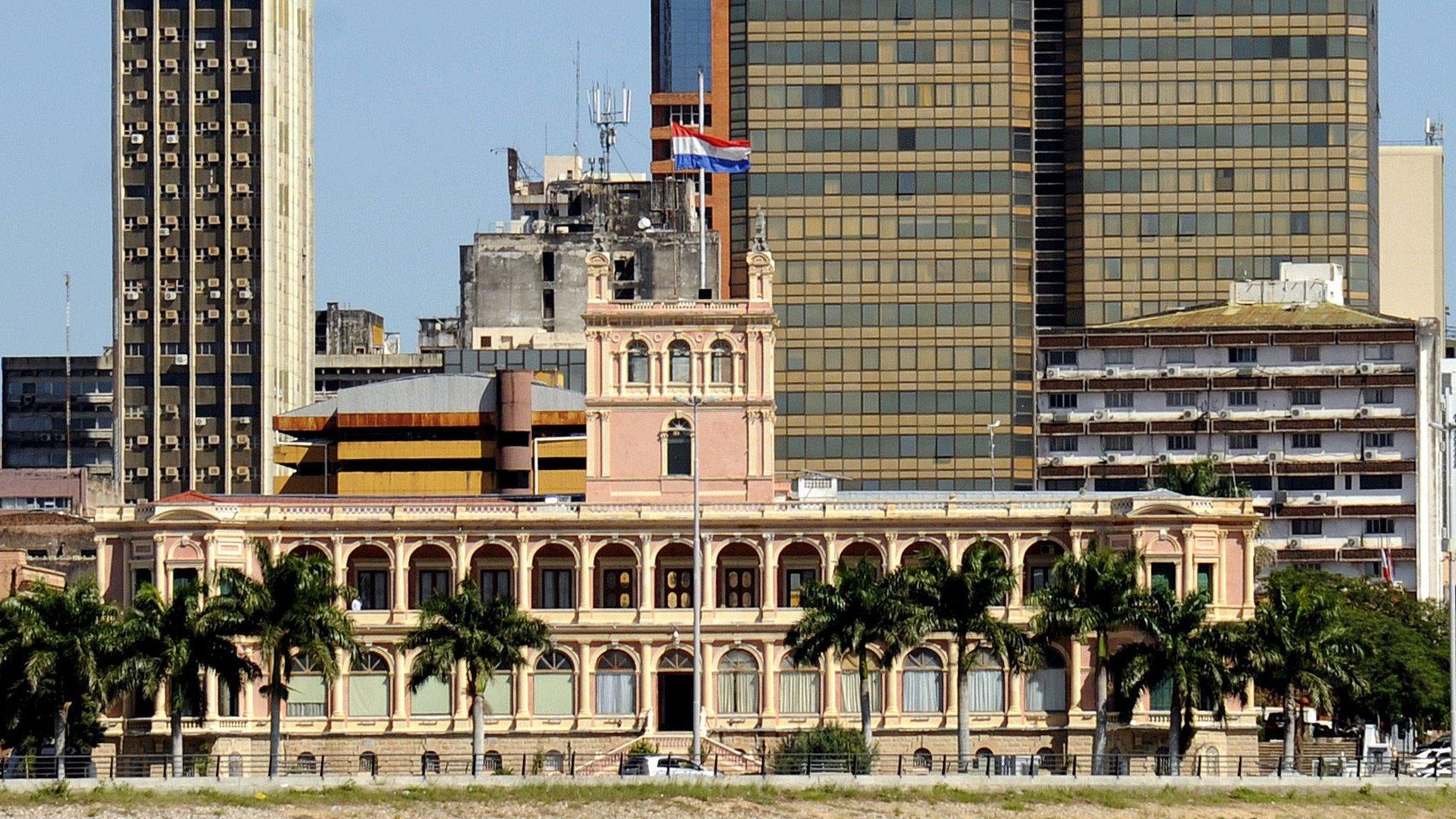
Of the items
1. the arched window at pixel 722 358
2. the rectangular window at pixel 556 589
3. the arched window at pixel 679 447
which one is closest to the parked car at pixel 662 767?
the rectangular window at pixel 556 589

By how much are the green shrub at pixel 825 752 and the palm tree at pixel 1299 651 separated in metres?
17.6

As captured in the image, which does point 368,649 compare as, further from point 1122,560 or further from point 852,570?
point 1122,560

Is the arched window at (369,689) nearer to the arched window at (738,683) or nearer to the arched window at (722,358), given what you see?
the arched window at (738,683)

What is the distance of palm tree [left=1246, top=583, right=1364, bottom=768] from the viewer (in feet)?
499

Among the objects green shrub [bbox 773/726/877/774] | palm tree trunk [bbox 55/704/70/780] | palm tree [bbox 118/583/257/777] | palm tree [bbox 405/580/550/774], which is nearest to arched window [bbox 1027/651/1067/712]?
green shrub [bbox 773/726/877/774]

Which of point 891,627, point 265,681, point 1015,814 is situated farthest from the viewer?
point 265,681

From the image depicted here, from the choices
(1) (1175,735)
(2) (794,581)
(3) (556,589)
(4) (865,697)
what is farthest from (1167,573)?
(3) (556,589)

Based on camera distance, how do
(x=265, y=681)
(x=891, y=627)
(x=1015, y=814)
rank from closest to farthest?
(x=1015, y=814) → (x=891, y=627) → (x=265, y=681)

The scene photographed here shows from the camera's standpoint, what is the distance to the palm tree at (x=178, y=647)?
149500 mm

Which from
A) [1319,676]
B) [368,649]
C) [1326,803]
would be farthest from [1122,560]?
[368,649]

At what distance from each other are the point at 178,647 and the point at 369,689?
18.8m

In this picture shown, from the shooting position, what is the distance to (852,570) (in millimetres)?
157250

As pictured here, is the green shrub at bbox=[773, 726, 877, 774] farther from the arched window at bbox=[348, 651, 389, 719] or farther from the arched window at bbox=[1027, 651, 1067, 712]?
the arched window at bbox=[348, 651, 389, 719]

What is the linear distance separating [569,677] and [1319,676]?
36.3 metres
